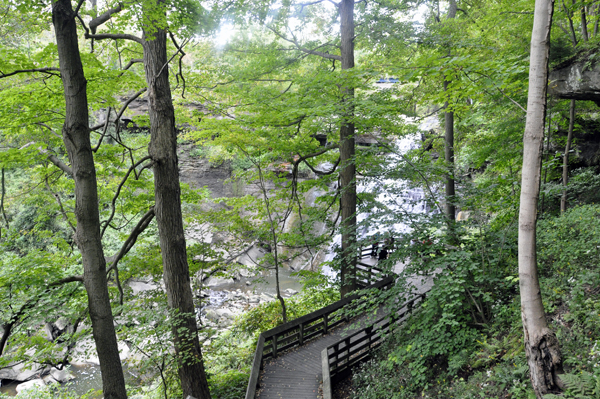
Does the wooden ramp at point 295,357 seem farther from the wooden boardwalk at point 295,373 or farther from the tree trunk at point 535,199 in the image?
the tree trunk at point 535,199

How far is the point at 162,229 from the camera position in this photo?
6.27 meters

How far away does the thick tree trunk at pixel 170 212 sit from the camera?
6055 millimetres

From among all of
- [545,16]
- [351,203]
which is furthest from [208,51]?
[545,16]

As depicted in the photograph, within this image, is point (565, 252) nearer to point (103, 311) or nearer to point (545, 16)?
point (545, 16)

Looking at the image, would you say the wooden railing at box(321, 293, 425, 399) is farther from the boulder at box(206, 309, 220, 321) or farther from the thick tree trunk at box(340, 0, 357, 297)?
the boulder at box(206, 309, 220, 321)

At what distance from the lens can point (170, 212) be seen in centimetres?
629

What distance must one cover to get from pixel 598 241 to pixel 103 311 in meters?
7.48

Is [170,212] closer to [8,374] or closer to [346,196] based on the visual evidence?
[346,196]

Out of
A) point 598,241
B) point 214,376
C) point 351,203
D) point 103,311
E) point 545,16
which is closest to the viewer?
point 545,16

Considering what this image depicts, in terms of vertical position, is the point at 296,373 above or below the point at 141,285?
above

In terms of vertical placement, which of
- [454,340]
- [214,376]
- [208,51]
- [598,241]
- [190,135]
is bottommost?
[214,376]

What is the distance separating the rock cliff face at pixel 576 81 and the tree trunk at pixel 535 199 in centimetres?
417

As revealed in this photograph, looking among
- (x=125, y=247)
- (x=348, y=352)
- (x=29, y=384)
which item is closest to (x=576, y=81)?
(x=348, y=352)

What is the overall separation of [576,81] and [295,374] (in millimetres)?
8541
